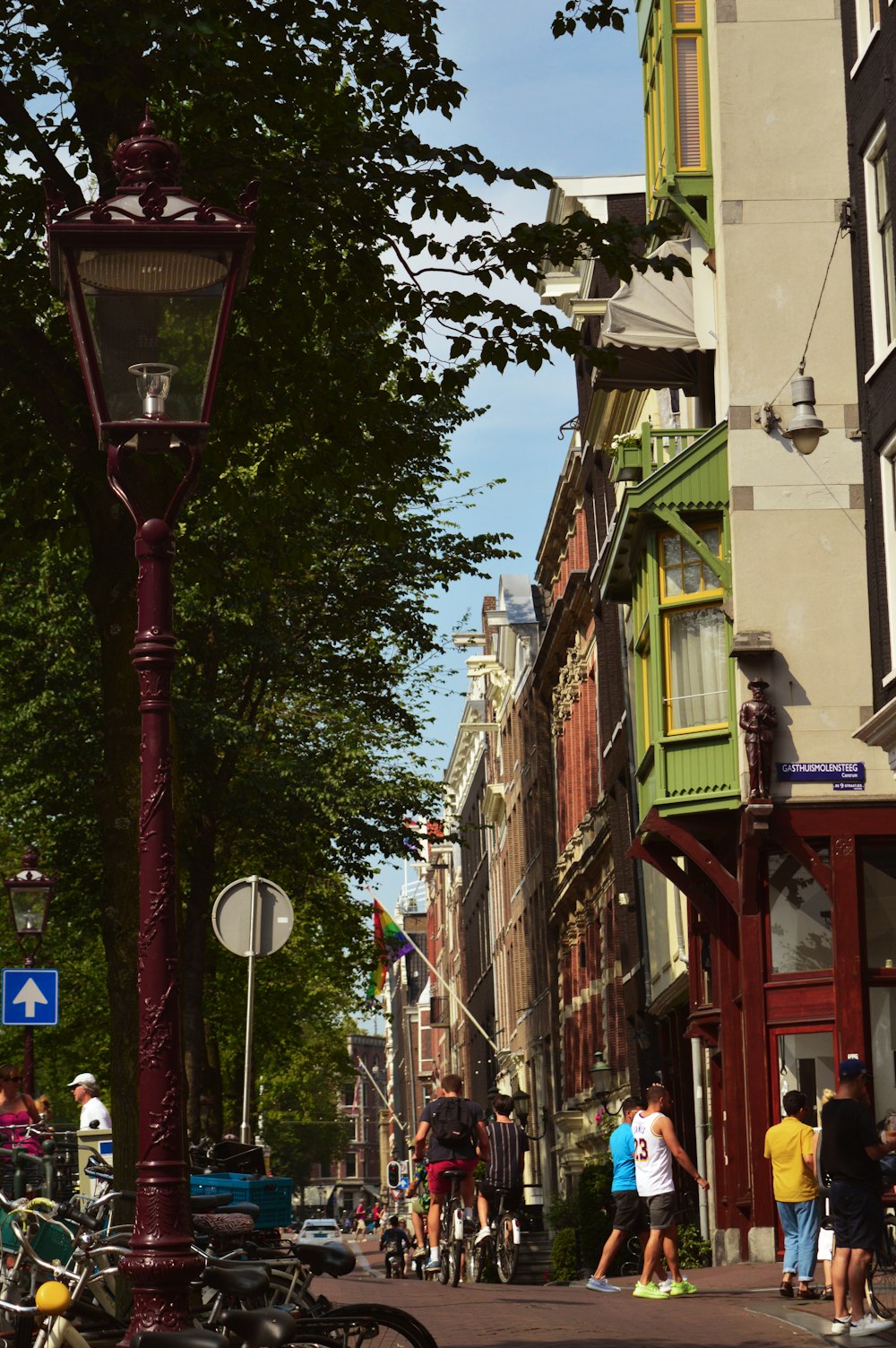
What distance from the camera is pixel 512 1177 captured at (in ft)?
69.7

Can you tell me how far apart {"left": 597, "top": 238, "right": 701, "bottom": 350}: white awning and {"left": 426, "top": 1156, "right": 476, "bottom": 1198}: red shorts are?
1026 centimetres

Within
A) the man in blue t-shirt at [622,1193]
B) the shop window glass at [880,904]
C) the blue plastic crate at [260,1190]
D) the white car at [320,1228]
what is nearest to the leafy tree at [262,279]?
the blue plastic crate at [260,1190]

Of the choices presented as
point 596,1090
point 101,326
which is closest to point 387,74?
point 101,326

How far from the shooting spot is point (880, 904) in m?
23.7

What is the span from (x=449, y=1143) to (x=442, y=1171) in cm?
30

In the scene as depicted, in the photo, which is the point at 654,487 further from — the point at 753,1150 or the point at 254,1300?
the point at 254,1300

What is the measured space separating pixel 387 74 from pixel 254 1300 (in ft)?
25.2

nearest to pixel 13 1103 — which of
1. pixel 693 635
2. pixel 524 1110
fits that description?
pixel 693 635

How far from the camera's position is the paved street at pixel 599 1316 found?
13.4m

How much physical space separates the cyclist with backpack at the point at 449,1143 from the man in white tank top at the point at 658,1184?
4.87 feet

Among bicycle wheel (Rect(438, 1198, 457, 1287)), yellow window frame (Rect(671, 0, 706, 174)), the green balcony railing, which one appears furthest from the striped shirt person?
yellow window frame (Rect(671, 0, 706, 174))

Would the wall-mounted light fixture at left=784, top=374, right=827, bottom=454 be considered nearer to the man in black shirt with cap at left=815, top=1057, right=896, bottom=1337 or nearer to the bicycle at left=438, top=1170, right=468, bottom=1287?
the bicycle at left=438, top=1170, right=468, bottom=1287

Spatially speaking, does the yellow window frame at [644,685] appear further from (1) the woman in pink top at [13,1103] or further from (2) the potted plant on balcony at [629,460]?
(1) the woman in pink top at [13,1103]

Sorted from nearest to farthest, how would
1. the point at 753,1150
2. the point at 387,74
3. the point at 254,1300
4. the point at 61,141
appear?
the point at 254,1300, the point at 387,74, the point at 61,141, the point at 753,1150
